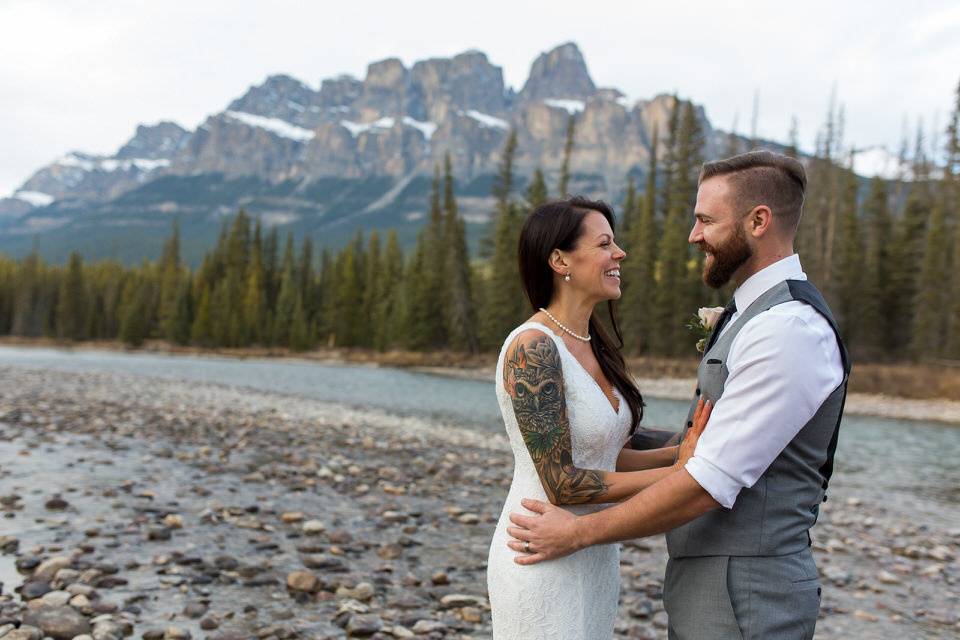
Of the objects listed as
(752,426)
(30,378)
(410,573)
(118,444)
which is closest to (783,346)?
(752,426)

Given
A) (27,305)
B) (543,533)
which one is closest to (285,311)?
(27,305)

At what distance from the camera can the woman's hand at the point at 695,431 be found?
→ 2.49 meters

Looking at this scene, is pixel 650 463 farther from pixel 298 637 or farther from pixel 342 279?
pixel 342 279

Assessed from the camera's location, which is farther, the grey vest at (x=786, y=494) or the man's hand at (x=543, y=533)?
the man's hand at (x=543, y=533)

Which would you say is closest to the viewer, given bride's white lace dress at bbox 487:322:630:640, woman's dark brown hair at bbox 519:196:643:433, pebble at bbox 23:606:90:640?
bride's white lace dress at bbox 487:322:630:640

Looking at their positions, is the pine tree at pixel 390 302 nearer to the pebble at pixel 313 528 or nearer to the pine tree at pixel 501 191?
the pine tree at pixel 501 191

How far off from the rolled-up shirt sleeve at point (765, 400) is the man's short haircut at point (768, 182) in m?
0.42

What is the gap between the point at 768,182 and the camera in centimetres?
246

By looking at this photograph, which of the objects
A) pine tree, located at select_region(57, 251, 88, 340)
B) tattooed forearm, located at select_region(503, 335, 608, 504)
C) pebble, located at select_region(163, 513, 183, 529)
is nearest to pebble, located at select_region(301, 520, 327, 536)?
pebble, located at select_region(163, 513, 183, 529)

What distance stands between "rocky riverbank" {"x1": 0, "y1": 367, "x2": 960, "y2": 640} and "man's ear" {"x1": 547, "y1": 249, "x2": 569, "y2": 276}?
384cm

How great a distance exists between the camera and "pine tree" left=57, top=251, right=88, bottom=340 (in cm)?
10081

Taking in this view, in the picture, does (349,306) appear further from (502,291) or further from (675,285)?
(675,285)

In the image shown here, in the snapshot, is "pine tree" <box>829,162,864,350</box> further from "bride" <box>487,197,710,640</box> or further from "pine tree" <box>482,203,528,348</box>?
"bride" <box>487,197,710,640</box>

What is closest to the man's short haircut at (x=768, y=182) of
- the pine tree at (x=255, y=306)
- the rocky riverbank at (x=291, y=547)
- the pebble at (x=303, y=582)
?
the rocky riverbank at (x=291, y=547)
